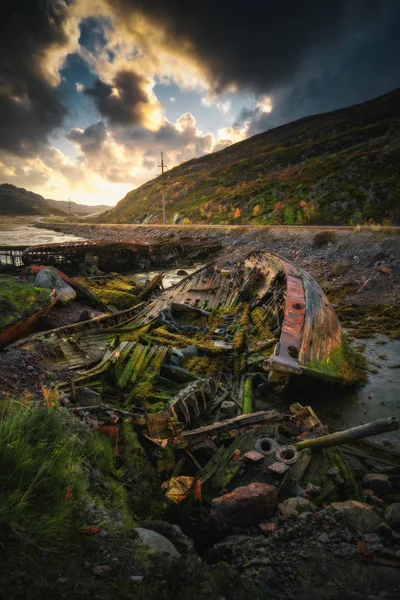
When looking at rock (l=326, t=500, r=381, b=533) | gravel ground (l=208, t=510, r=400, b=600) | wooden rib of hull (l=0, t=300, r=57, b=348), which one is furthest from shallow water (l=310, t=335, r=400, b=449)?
wooden rib of hull (l=0, t=300, r=57, b=348)

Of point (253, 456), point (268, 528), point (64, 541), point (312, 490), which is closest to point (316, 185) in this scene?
point (253, 456)

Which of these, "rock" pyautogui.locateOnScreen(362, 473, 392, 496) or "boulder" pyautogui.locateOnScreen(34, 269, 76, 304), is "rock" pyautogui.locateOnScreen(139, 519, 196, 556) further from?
"boulder" pyautogui.locateOnScreen(34, 269, 76, 304)

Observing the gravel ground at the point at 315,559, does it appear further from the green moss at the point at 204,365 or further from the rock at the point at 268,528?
the green moss at the point at 204,365

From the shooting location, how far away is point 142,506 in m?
3.54

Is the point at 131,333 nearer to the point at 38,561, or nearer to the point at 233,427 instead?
the point at 233,427

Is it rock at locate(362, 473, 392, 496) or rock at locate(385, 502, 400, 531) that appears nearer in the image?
rock at locate(385, 502, 400, 531)

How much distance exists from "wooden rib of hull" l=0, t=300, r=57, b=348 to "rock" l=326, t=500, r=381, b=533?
817cm

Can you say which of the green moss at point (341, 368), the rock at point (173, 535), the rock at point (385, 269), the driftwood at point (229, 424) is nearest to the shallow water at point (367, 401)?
the green moss at point (341, 368)

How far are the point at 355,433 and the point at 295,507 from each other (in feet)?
4.09

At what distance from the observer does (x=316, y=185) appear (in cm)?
3375

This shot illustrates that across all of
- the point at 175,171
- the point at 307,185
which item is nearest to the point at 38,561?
the point at 307,185

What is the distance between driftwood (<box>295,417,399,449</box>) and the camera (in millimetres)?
3646

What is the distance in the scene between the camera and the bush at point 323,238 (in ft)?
67.2

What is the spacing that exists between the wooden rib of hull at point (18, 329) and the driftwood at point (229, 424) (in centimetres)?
574
